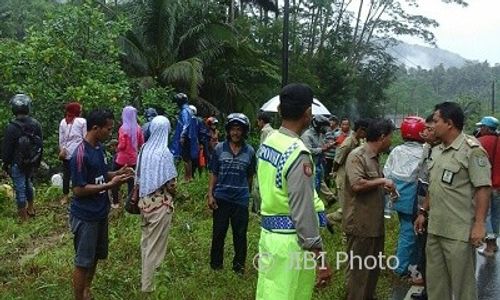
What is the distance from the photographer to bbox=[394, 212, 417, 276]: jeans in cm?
591

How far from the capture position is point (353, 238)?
4.84 m

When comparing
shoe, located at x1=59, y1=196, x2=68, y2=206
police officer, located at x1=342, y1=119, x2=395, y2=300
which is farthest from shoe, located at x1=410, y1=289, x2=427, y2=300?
shoe, located at x1=59, y1=196, x2=68, y2=206

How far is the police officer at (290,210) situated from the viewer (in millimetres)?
3041

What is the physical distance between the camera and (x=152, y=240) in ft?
17.0

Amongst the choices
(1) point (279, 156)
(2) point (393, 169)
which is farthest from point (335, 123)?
(1) point (279, 156)

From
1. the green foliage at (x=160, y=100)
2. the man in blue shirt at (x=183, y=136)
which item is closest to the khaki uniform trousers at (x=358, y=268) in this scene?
the man in blue shirt at (x=183, y=136)

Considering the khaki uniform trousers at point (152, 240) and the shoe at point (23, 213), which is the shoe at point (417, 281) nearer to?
the khaki uniform trousers at point (152, 240)

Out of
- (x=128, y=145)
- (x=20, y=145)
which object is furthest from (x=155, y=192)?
(x=20, y=145)

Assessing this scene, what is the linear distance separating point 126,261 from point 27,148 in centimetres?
227

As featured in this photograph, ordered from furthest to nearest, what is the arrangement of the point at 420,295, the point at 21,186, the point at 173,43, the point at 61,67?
1. the point at 173,43
2. the point at 61,67
3. the point at 21,186
4. the point at 420,295

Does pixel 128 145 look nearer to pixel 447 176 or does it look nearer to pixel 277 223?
pixel 447 176

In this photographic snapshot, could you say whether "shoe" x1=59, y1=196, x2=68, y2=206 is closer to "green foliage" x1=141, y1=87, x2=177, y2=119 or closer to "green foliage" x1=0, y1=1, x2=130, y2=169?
"green foliage" x1=0, y1=1, x2=130, y2=169

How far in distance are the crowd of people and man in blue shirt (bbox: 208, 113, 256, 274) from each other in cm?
1

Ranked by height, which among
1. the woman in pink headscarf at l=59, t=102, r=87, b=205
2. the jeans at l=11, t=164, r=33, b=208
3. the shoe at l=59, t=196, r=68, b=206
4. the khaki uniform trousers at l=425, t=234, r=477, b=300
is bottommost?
the shoe at l=59, t=196, r=68, b=206
